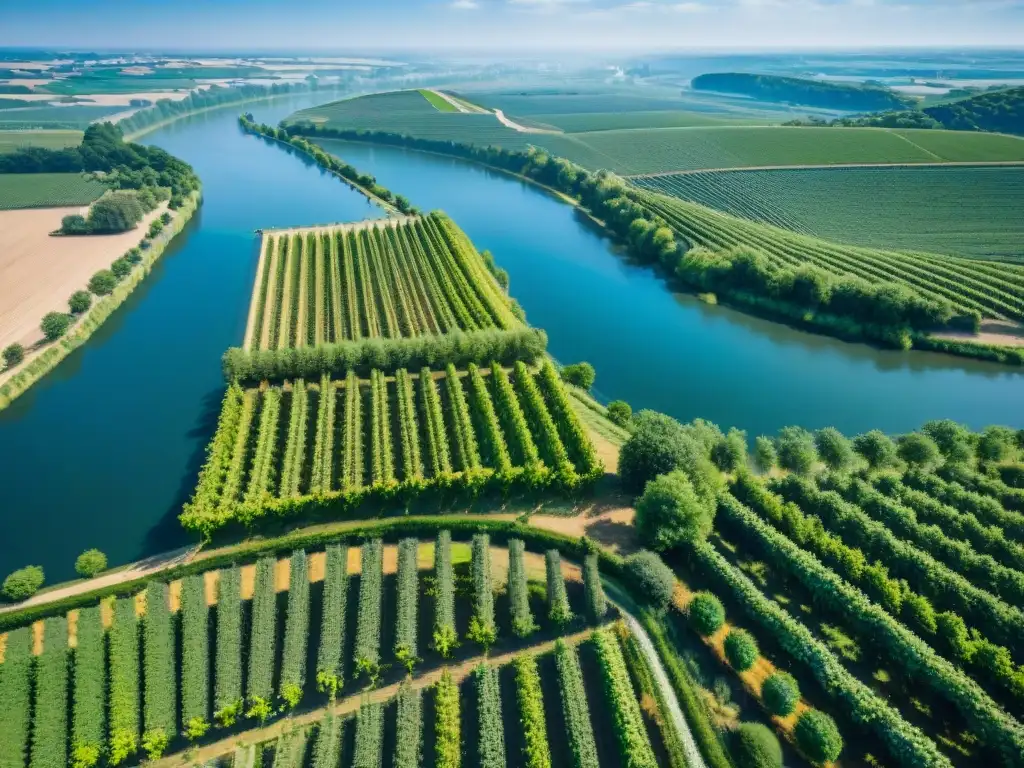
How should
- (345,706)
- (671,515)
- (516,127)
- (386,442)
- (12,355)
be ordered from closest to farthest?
(345,706)
(671,515)
(386,442)
(12,355)
(516,127)

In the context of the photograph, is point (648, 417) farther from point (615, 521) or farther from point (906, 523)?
point (906, 523)

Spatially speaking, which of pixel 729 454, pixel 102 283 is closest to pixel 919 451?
pixel 729 454

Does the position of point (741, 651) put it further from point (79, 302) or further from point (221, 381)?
point (79, 302)

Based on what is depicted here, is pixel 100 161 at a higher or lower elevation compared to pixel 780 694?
higher

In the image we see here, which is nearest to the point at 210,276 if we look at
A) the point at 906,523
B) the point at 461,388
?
the point at 461,388

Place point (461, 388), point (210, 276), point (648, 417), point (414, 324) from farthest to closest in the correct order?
point (210, 276) < point (414, 324) < point (461, 388) < point (648, 417)

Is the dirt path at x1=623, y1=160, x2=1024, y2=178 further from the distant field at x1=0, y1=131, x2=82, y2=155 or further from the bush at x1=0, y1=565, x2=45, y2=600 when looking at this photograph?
the distant field at x1=0, y1=131, x2=82, y2=155
